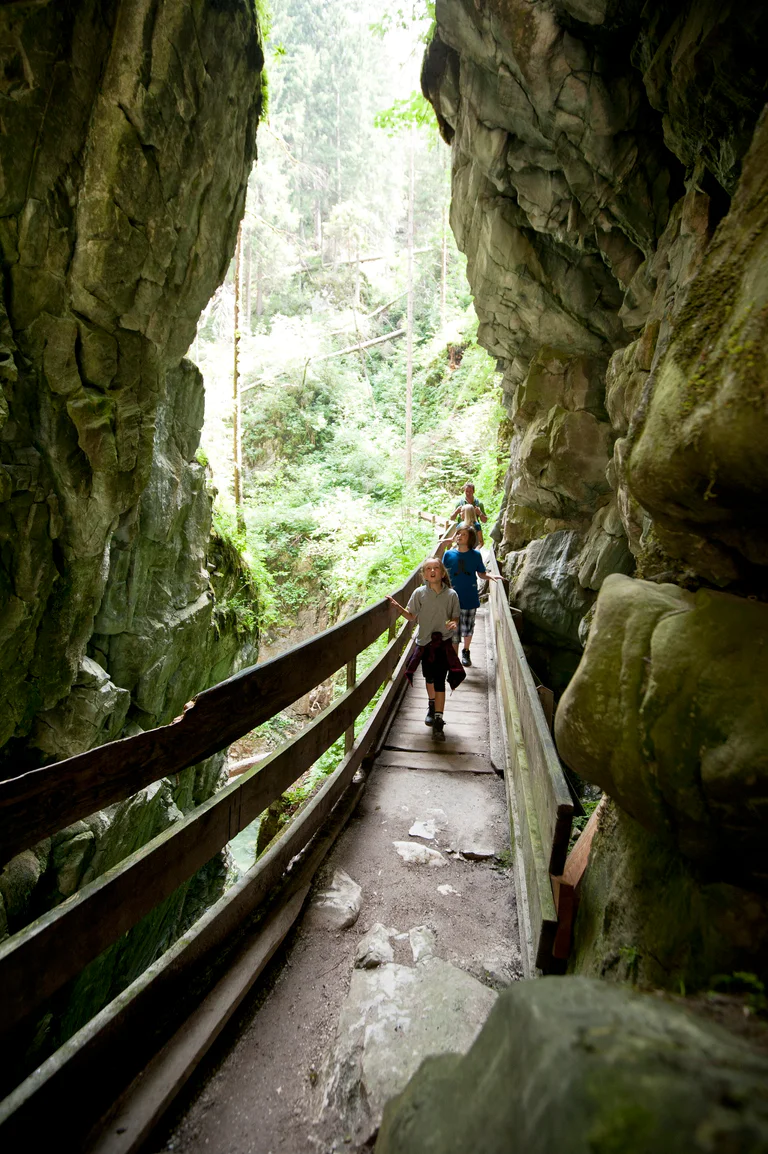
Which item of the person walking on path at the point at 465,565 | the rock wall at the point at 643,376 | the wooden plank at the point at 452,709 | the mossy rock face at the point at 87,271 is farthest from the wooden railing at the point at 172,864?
the mossy rock face at the point at 87,271

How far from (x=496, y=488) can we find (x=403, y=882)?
627 inches

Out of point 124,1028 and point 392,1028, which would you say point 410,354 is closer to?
point 392,1028

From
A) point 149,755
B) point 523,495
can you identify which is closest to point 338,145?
point 523,495

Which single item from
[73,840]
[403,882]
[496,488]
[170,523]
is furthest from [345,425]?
[403,882]

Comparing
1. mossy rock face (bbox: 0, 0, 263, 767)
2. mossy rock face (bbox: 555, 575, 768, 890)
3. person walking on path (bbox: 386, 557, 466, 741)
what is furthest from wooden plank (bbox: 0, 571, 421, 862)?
mossy rock face (bbox: 0, 0, 263, 767)

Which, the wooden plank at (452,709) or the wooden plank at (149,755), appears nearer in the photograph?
the wooden plank at (149,755)

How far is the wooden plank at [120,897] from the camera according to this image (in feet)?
4.71

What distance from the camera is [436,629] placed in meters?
5.40

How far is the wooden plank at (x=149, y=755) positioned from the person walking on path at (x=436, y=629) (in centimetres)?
222

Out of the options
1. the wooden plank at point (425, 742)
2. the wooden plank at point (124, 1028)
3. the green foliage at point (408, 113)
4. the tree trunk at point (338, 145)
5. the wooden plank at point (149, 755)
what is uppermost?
the tree trunk at point (338, 145)

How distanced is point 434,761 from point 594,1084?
433cm

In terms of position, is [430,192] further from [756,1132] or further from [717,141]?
[756,1132]

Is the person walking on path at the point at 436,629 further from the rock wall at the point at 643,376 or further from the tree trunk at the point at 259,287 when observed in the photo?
the tree trunk at the point at 259,287

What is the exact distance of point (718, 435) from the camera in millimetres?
1507
